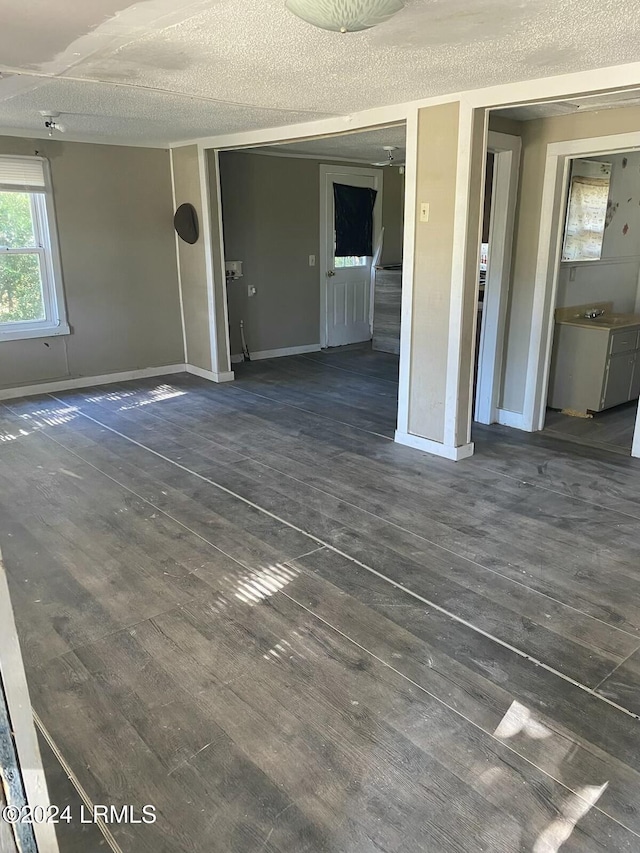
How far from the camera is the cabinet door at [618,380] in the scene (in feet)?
16.7

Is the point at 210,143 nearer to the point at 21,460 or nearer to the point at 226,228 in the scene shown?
the point at 226,228

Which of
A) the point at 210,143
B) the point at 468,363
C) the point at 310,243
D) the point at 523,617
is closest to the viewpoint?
the point at 523,617

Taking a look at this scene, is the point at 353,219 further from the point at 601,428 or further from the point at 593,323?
the point at 601,428

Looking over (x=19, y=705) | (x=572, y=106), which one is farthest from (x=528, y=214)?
(x=19, y=705)

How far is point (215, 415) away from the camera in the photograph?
17.1 ft

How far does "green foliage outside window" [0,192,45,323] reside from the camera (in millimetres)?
5406

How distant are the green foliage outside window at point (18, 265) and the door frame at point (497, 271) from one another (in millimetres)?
3928

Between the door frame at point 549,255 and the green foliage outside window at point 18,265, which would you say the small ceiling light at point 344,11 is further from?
the green foliage outside window at point 18,265

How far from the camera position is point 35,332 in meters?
5.67

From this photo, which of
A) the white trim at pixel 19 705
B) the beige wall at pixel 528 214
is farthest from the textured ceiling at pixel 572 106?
the white trim at pixel 19 705

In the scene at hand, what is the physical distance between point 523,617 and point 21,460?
130 inches

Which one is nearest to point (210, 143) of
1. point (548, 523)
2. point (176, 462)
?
point (176, 462)

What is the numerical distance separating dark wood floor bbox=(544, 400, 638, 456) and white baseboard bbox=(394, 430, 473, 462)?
946 millimetres

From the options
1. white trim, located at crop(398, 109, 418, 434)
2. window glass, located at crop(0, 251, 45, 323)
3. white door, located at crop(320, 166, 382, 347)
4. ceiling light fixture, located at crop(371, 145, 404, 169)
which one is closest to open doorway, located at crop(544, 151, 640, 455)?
white trim, located at crop(398, 109, 418, 434)
